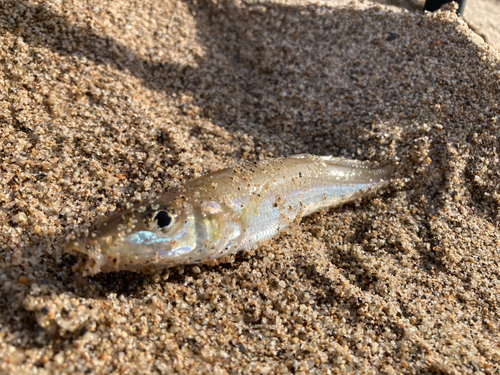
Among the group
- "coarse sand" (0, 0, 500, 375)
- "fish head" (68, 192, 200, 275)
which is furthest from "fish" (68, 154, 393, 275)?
"coarse sand" (0, 0, 500, 375)

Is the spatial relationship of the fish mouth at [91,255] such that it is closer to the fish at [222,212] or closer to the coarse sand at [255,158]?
the fish at [222,212]

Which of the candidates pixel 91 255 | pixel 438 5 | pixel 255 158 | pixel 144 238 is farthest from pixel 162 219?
pixel 438 5

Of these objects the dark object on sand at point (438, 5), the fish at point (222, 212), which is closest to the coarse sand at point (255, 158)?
the fish at point (222, 212)

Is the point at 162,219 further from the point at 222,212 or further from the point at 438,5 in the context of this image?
the point at 438,5

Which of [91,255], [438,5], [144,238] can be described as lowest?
[91,255]

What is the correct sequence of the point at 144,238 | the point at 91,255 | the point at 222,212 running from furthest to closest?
the point at 222,212
the point at 144,238
the point at 91,255

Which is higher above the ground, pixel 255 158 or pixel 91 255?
pixel 255 158

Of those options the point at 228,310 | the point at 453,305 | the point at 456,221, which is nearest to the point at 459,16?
the point at 456,221

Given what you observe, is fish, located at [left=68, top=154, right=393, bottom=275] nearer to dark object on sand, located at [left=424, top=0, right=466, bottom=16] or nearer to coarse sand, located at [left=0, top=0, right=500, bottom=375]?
coarse sand, located at [left=0, top=0, right=500, bottom=375]
